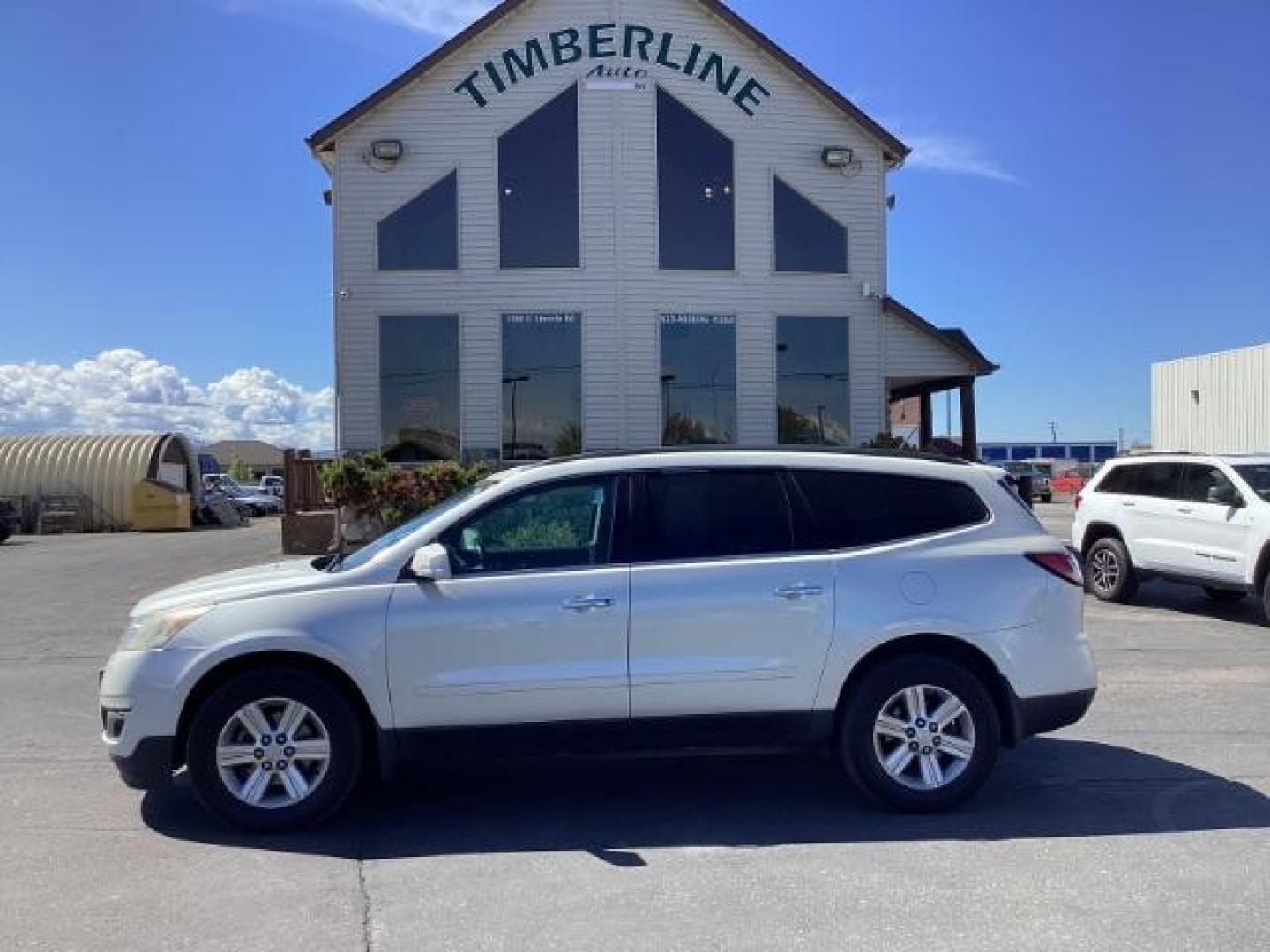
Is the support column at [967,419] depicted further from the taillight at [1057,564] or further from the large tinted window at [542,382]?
the taillight at [1057,564]

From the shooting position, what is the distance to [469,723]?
5184 millimetres

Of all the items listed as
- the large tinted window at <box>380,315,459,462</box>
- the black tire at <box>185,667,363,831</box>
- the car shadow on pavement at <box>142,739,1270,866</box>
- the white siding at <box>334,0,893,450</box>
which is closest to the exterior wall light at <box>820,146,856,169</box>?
the white siding at <box>334,0,893,450</box>

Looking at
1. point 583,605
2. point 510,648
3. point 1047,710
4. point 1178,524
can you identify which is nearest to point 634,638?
point 583,605

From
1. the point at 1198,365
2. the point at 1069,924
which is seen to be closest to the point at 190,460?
the point at 1198,365

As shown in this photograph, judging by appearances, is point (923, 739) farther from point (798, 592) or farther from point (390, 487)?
point (390, 487)

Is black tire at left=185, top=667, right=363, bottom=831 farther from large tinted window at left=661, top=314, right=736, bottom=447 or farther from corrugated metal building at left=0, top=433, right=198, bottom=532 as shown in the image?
corrugated metal building at left=0, top=433, right=198, bottom=532

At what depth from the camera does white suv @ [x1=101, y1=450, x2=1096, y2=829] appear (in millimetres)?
5125

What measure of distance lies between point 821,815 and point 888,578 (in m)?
1.19

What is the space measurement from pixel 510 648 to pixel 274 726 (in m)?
1.13

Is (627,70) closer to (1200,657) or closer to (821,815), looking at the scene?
(1200,657)

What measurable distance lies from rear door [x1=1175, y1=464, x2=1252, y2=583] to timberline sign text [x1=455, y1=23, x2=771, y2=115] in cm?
1009

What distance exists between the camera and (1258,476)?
11.5 meters

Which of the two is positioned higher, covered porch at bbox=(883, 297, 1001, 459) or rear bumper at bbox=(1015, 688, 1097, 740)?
covered porch at bbox=(883, 297, 1001, 459)

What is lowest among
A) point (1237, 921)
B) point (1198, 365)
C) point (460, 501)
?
point (1237, 921)
